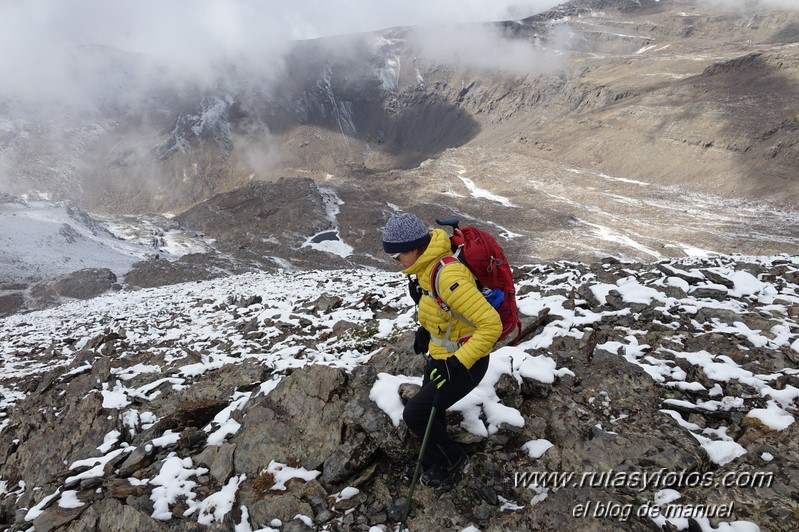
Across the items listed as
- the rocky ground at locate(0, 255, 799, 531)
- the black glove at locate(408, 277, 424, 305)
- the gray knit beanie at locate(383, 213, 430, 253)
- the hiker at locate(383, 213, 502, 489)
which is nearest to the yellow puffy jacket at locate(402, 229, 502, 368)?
the hiker at locate(383, 213, 502, 489)

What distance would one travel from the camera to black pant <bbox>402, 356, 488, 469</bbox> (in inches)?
160

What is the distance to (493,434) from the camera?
15.9ft

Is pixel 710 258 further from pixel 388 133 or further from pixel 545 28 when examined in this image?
pixel 545 28

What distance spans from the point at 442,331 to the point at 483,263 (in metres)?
0.79

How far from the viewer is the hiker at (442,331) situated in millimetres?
3613

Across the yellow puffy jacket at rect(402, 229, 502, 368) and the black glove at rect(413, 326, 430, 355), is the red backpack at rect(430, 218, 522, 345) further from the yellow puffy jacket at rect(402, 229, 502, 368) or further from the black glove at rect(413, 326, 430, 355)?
the black glove at rect(413, 326, 430, 355)

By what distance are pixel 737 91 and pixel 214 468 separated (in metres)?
116

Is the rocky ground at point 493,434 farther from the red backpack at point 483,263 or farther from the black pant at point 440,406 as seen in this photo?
the red backpack at point 483,263

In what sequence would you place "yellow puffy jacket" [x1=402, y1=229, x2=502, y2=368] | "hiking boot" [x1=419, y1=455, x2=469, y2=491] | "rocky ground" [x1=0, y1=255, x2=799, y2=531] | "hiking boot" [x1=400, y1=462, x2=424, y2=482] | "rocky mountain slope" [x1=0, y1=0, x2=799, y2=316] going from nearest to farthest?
"yellow puffy jacket" [x1=402, y1=229, x2=502, y2=368], "rocky ground" [x1=0, y1=255, x2=799, y2=531], "hiking boot" [x1=419, y1=455, x2=469, y2=491], "hiking boot" [x1=400, y1=462, x2=424, y2=482], "rocky mountain slope" [x1=0, y1=0, x2=799, y2=316]

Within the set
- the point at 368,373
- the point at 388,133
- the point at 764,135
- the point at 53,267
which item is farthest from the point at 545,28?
the point at 368,373

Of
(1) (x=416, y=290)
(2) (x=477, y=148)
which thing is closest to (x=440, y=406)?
(1) (x=416, y=290)

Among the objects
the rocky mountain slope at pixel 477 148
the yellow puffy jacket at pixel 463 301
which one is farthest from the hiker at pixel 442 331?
the rocky mountain slope at pixel 477 148

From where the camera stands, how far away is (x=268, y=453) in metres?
5.01

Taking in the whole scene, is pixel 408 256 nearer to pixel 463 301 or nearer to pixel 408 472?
pixel 463 301
